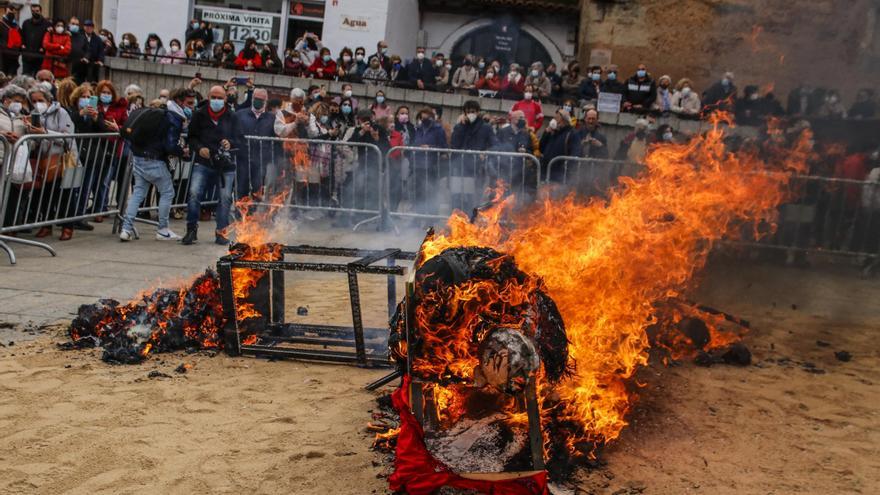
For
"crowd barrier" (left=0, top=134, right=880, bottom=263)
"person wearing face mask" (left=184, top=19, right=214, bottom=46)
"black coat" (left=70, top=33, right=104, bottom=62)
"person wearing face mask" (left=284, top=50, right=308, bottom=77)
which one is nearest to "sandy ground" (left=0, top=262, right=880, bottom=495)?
"crowd barrier" (left=0, top=134, right=880, bottom=263)

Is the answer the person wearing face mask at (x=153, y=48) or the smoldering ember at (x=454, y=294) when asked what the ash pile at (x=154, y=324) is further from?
the person wearing face mask at (x=153, y=48)

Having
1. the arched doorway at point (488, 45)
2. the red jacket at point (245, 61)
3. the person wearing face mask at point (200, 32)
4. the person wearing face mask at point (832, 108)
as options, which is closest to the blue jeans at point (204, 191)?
the person wearing face mask at point (832, 108)

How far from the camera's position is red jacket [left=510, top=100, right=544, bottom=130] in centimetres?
1792

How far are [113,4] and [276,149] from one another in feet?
55.4

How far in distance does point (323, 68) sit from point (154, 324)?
54.1ft

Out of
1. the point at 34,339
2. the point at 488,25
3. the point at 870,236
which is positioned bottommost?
the point at 34,339

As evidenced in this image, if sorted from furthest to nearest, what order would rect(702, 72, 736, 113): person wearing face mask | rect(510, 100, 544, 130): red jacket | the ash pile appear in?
rect(510, 100, 544, 130): red jacket
rect(702, 72, 736, 113): person wearing face mask
the ash pile

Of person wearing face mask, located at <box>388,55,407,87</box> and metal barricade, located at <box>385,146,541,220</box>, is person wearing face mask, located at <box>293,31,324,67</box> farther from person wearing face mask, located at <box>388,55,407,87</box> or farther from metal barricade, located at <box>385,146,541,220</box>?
metal barricade, located at <box>385,146,541,220</box>

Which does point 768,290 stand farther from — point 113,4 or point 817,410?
point 113,4

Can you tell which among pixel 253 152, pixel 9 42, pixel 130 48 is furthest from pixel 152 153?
pixel 130 48

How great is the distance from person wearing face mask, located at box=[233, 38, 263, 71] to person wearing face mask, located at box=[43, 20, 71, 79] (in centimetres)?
411

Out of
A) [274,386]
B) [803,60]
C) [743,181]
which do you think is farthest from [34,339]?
[803,60]

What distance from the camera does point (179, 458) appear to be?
4.43 meters

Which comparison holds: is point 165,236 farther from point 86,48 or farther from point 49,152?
point 86,48
